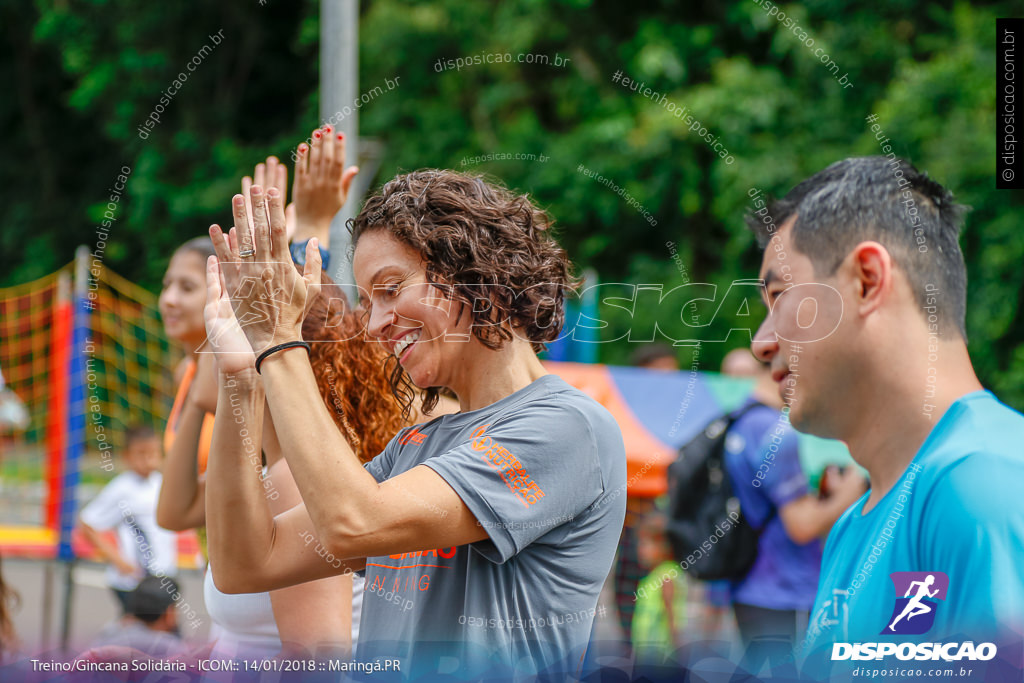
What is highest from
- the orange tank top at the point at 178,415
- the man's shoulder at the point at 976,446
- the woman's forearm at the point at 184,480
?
the orange tank top at the point at 178,415

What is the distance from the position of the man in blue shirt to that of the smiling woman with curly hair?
347mm

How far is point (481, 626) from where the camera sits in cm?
136

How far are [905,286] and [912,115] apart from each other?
24.8 ft

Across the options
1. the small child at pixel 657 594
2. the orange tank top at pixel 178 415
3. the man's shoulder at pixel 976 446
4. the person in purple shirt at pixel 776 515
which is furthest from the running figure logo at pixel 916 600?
the small child at pixel 657 594

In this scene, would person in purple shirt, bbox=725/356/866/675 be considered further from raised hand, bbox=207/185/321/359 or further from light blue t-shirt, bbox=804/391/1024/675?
raised hand, bbox=207/185/321/359

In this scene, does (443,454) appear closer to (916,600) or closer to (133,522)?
(916,600)

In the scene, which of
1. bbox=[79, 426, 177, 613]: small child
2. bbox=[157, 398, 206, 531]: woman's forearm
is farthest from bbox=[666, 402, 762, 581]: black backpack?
bbox=[79, 426, 177, 613]: small child

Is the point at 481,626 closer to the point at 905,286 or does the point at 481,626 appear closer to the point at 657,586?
the point at 905,286

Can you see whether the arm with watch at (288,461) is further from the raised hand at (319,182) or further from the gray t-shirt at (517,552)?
the raised hand at (319,182)

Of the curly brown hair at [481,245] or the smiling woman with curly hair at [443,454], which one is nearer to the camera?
the smiling woman with curly hair at [443,454]

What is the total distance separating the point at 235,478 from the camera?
57.6 inches

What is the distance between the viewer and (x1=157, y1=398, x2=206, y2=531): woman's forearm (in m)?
2.51

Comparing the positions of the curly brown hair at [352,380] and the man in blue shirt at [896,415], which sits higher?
the curly brown hair at [352,380]

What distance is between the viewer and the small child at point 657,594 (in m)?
5.42
